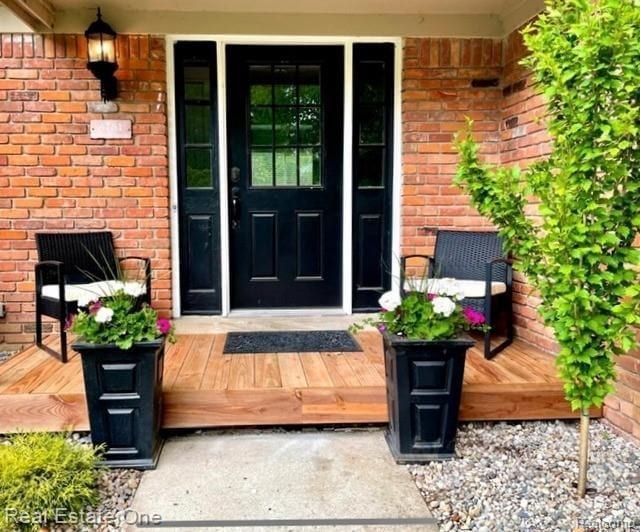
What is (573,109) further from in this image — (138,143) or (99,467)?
(138,143)

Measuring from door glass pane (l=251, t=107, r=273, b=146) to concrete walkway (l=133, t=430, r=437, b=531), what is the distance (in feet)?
6.84

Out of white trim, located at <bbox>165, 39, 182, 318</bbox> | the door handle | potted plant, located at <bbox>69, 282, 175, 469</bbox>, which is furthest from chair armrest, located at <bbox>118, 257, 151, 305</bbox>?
potted plant, located at <bbox>69, 282, 175, 469</bbox>

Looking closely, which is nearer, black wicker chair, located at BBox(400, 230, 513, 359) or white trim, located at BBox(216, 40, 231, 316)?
black wicker chair, located at BBox(400, 230, 513, 359)

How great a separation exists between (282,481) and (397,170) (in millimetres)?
2354

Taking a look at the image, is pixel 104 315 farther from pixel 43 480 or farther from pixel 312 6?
pixel 312 6

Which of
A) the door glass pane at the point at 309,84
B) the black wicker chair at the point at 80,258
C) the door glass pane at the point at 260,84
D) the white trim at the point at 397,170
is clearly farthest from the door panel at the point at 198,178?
the white trim at the point at 397,170

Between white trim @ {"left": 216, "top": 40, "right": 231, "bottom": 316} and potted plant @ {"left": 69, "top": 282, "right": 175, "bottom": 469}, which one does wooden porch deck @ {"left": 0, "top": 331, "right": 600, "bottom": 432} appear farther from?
white trim @ {"left": 216, "top": 40, "right": 231, "bottom": 316}

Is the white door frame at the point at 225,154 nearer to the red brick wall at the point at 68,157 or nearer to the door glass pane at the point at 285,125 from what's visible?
the red brick wall at the point at 68,157

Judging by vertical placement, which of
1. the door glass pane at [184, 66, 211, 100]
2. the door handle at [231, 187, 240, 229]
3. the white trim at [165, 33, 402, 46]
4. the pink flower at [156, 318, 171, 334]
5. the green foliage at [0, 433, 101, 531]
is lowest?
the green foliage at [0, 433, 101, 531]

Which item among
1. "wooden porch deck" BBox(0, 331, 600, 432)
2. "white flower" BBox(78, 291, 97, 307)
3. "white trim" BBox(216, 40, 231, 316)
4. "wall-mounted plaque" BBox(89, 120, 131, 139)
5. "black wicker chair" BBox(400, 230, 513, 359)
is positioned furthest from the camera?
"white trim" BBox(216, 40, 231, 316)

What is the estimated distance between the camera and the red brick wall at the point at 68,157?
3461 mm

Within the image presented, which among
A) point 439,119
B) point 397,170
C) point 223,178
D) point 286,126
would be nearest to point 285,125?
point 286,126

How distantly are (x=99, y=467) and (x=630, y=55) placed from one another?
7.37 feet

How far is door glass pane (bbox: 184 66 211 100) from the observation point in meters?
3.63
